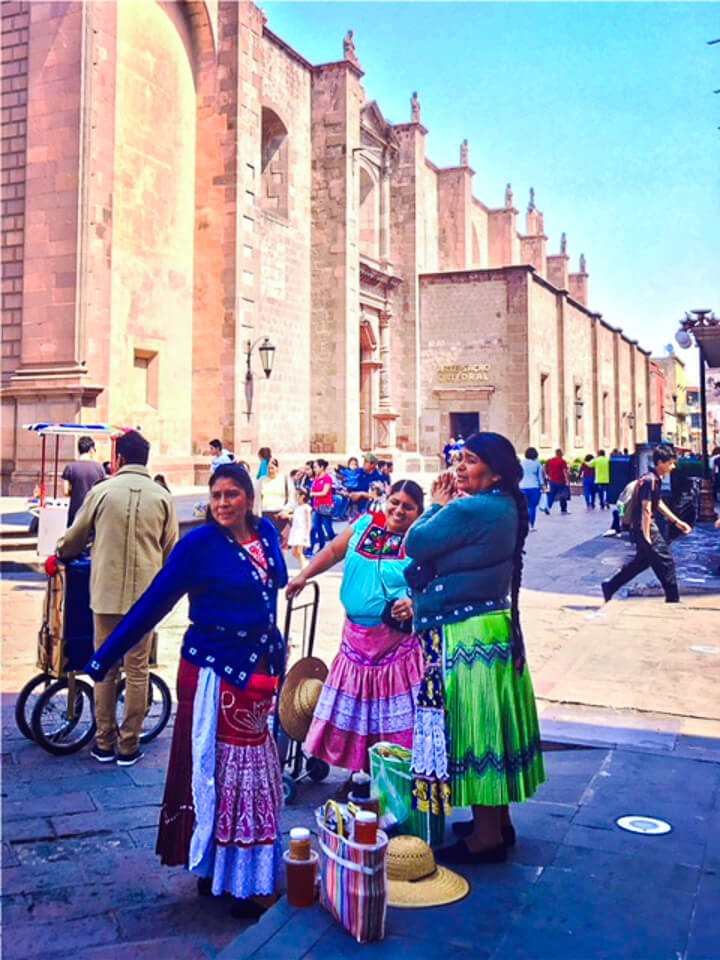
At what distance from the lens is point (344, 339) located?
90.0ft

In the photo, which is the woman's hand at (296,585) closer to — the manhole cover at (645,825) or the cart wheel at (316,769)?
the cart wheel at (316,769)

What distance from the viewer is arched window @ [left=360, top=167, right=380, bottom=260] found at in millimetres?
33281

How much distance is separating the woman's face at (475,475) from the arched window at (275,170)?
80.7 ft

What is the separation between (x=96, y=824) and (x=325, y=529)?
10.9 m

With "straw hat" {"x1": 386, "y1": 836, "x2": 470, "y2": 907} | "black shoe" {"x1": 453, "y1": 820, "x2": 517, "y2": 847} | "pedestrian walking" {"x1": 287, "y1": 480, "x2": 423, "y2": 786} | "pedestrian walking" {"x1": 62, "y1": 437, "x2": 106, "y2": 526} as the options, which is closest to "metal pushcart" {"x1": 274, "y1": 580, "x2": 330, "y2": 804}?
"pedestrian walking" {"x1": 287, "y1": 480, "x2": 423, "y2": 786}

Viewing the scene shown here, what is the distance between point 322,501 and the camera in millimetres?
14328

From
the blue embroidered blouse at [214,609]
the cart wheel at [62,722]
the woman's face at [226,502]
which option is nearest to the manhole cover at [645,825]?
the blue embroidered blouse at [214,609]

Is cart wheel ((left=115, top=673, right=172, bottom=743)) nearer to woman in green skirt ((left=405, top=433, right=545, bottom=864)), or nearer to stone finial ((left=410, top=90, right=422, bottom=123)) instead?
woman in green skirt ((left=405, top=433, right=545, bottom=864))

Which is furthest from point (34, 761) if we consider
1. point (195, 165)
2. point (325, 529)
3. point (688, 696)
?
point (195, 165)

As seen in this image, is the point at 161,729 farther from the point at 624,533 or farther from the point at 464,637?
the point at 624,533

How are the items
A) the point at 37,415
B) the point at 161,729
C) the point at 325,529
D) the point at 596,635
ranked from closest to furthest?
the point at 161,729 < the point at 596,635 < the point at 325,529 < the point at 37,415

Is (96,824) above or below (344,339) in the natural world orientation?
below

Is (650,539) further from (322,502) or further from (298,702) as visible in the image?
(322,502)

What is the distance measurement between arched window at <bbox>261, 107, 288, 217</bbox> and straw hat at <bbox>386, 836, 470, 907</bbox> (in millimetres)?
25375
